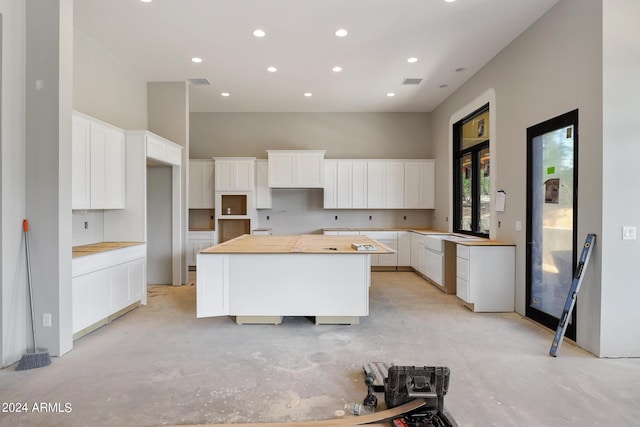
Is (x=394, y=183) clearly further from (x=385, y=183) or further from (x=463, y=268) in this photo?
(x=463, y=268)

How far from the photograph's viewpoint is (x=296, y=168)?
6.88m

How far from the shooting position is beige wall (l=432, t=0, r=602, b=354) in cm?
296

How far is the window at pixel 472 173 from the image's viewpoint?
5.19 m

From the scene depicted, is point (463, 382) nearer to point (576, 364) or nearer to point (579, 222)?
point (576, 364)

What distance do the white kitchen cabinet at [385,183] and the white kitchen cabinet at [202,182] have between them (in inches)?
127

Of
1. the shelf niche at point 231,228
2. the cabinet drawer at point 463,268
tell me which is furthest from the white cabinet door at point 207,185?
the cabinet drawer at point 463,268

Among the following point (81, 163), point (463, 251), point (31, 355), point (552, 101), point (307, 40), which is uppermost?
point (307, 40)

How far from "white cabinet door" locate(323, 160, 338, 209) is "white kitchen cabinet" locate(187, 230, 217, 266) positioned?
2.39m

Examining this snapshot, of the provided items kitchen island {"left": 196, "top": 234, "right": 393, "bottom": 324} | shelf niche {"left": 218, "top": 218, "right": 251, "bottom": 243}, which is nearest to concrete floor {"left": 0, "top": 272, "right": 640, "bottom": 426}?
kitchen island {"left": 196, "top": 234, "right": 393, "bottom": 324}

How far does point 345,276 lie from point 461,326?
1.40m

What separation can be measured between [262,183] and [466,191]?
3869 millimetres

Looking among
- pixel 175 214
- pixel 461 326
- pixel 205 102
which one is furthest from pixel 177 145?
pixel 461 326

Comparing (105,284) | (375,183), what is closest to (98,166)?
(105,284)

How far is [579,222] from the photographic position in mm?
3152
